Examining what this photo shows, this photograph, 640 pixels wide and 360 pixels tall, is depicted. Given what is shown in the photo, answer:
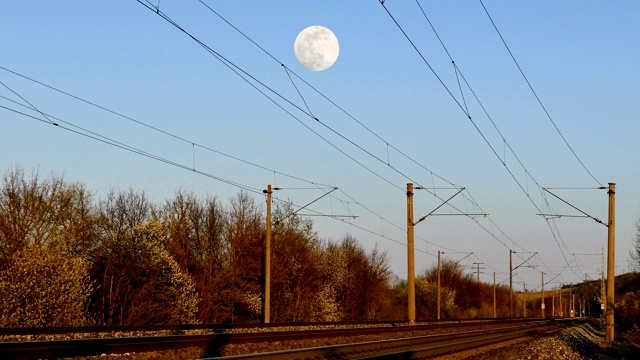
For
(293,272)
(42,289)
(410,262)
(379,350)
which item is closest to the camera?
(379,350)

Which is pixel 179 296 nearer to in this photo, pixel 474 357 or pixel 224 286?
pixel 224 286

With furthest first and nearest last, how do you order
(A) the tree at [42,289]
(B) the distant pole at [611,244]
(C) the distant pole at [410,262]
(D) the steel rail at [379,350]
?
(C) the distant pole at [410,262] → (B) the distant pole at [611,244] → (A) the tree at [42,289] → (D) the steel rail at [379,350]

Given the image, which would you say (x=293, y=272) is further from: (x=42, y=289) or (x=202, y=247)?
(x=42, y=289)

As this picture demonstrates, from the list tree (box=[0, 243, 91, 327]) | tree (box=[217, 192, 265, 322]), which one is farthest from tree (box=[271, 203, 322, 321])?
tree (box=[0, 243, 91, 327])

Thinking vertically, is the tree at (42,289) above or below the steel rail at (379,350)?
above

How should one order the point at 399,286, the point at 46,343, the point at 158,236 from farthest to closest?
the point at 399,286, the point at 158,236, the point at 46,343

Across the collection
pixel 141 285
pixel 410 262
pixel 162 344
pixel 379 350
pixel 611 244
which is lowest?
pixel 379 350

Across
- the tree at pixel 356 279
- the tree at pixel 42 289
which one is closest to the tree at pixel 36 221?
the tree at pixel 42 289

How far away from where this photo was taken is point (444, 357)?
894 inches

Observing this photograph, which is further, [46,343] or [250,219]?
[250,219]

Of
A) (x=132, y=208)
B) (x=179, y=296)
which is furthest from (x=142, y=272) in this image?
(x=132, y=208)

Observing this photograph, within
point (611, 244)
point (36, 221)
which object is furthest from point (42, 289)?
point (611, 244)

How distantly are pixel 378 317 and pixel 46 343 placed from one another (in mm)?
65146

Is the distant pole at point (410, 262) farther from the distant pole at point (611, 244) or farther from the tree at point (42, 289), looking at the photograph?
the tree at point (42, 289)
